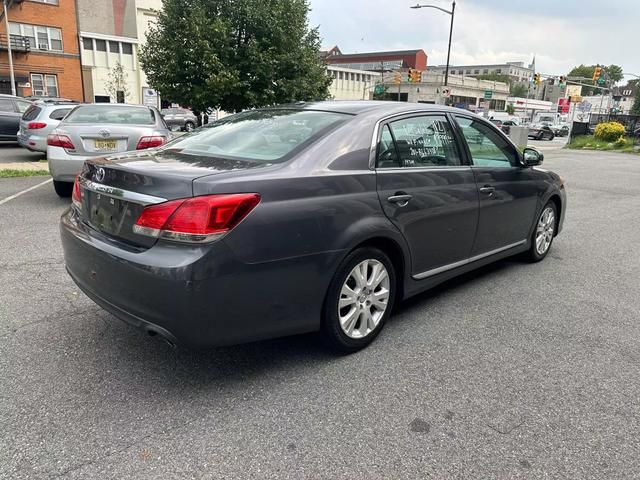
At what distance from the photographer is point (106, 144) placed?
701 centimetres

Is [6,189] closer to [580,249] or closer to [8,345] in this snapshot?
[8,345]

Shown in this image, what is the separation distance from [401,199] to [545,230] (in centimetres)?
274

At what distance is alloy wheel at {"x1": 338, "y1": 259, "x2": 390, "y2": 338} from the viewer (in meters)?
3.12

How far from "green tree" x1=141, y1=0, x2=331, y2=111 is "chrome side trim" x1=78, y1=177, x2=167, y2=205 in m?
13.4

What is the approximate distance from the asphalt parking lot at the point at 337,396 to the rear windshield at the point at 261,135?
1259mm

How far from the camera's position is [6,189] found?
28.1 ft

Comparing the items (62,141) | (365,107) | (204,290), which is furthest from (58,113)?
(204,290)

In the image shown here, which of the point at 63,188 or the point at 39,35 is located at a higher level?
the point at 39,35

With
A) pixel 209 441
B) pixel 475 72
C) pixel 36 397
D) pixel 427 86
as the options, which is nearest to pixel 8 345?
pixel 36 397

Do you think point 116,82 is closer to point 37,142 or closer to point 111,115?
point 37,142

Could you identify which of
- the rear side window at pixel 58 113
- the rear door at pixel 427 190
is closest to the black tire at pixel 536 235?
the rear door at pixel 427 190

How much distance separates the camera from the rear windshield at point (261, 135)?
10.3 ft

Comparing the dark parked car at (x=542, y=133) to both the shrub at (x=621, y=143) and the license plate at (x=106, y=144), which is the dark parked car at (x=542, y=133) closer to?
the shrub at (x=621, y=143)

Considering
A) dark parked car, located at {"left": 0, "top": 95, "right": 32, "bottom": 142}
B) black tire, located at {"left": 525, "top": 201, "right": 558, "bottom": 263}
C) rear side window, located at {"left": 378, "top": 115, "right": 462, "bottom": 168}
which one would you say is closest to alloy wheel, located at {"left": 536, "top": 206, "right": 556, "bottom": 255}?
black tire, located at {"left": 525, "top": 201, "right": 558, "bottom": 263}
